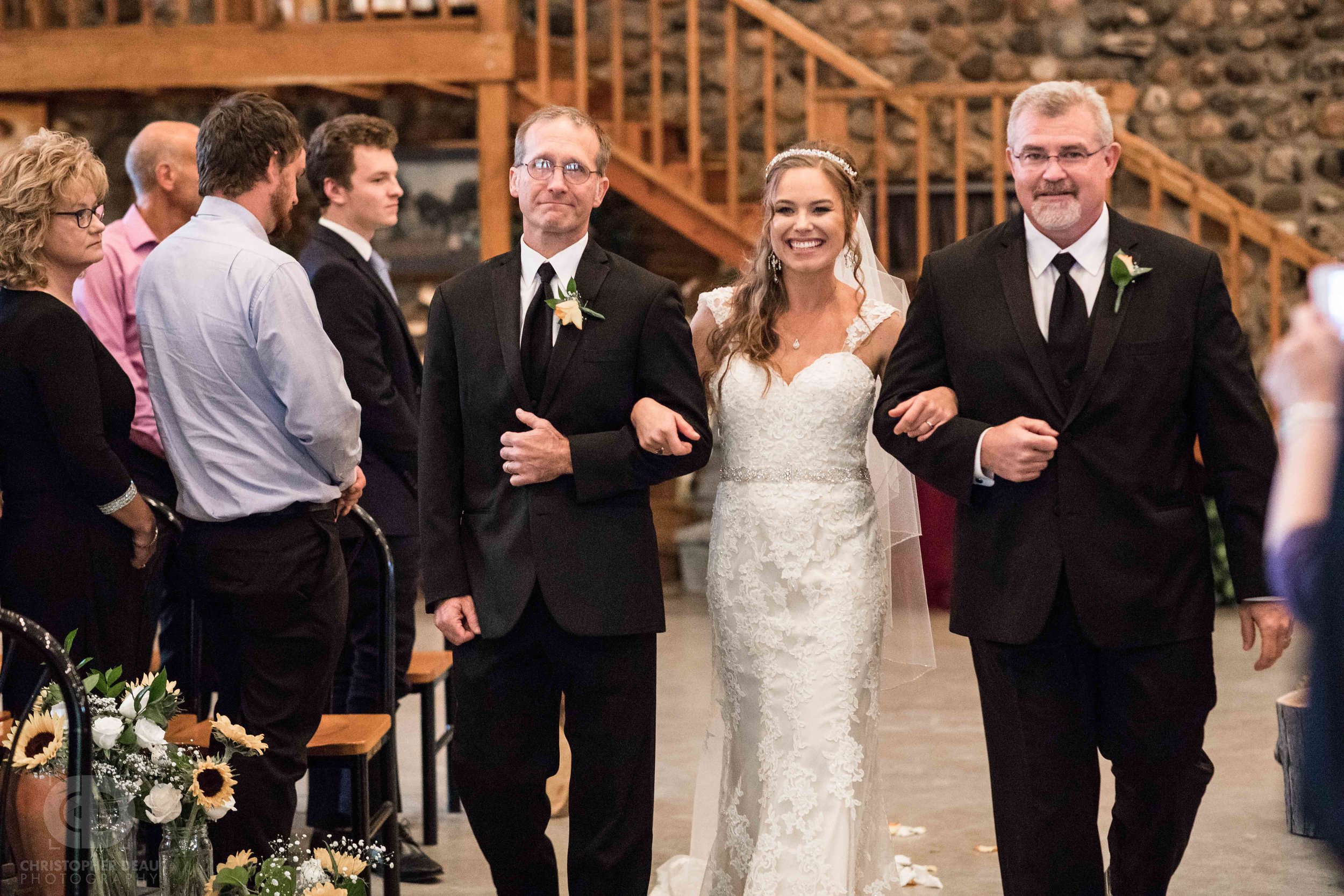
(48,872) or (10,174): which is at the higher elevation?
(10,174)

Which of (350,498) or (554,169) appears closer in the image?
(554,169)

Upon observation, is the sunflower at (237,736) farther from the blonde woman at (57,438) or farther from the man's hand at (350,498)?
the man's hand at (350,498)

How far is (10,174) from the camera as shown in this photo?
3074 millimetres

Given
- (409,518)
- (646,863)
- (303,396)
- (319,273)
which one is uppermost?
(319,273)

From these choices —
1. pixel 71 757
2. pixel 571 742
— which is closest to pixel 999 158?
pixel 571 742

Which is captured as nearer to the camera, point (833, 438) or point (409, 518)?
point (833, 438)

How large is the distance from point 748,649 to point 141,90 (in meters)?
5.82

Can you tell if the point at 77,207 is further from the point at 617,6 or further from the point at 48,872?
the point at 617,6

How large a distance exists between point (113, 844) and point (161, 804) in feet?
0.35

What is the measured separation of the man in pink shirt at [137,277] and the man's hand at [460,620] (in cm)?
106

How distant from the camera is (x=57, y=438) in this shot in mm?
2992

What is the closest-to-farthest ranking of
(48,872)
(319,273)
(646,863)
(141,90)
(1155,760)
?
(48,872) < (1155,760) < (646,863) < (319,273) < (141,90)

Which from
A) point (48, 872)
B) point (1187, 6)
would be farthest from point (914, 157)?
point (48, 872)

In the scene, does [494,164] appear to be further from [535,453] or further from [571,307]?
[535,453]
